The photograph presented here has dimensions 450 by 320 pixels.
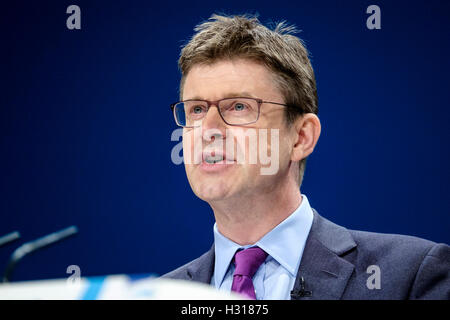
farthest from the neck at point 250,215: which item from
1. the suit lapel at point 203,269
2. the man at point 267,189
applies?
the suit lapel at point 203,269

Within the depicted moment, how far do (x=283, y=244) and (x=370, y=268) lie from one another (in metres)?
0.29

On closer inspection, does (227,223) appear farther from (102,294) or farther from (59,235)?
(102,294)

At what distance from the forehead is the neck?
1.20 feet

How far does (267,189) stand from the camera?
1.70 metres

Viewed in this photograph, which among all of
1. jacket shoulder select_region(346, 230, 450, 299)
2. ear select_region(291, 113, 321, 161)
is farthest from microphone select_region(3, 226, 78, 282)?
ear select_region(291, 113, 321, 161)

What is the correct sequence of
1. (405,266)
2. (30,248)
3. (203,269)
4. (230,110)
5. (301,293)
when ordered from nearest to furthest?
(30,248) < (301,293) < (405,266) < (230,110) < (203,269)

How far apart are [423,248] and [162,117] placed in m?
1.20

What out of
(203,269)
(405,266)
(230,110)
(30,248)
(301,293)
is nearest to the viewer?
(30,248)

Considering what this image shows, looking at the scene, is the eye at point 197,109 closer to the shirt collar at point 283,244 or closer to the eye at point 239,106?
the eye at point 239,106

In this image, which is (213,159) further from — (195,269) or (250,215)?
(195,269)

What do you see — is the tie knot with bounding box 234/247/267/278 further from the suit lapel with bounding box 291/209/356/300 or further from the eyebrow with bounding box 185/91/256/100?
the eyebrow with bounding box 185/91/256/100

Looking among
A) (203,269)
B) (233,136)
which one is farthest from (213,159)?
(203,269)

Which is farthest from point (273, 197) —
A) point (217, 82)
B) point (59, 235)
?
point (59, 235)

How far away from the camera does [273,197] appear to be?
1733mm
